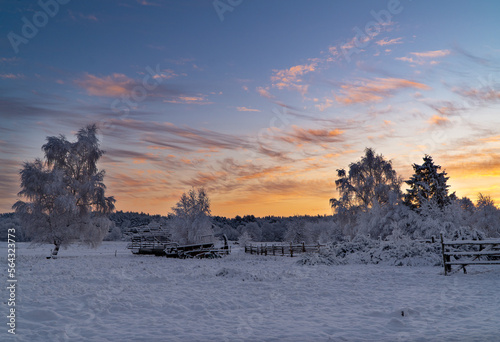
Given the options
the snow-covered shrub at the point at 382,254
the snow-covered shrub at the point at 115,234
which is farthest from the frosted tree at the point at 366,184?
the snow-covered shrub at the point at 115,234

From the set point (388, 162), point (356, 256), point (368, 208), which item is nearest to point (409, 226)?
point (368, 208)

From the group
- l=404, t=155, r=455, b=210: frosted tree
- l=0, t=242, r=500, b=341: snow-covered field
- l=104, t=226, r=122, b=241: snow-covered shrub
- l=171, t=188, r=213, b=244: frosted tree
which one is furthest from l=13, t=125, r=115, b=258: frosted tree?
l=104, t=226, r=122, b=241: snow-covered shrub

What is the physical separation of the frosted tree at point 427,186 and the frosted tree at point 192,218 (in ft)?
78.1

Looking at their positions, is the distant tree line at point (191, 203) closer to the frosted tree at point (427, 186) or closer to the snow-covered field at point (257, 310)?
the frosted tree at point (427, 186)

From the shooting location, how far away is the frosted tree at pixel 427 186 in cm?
3612

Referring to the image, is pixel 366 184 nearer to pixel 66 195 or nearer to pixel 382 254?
pixel 382 254

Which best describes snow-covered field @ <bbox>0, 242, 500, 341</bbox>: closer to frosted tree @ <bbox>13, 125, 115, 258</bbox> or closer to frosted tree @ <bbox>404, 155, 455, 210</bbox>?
frosted tree @ <bbox>13, 125, 115, 258</bbox>

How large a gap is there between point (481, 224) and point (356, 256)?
4702cm

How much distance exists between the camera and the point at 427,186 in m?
35.9

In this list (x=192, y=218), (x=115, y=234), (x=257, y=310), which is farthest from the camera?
(x=115, y=234)

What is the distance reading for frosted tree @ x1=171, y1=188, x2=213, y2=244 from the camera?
4234 cm

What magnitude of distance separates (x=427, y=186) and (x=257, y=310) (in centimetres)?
3304

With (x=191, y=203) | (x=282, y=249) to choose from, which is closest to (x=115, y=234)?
(x=191, y=203)

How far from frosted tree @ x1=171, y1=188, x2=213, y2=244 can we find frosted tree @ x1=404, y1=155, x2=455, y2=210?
23806mm
